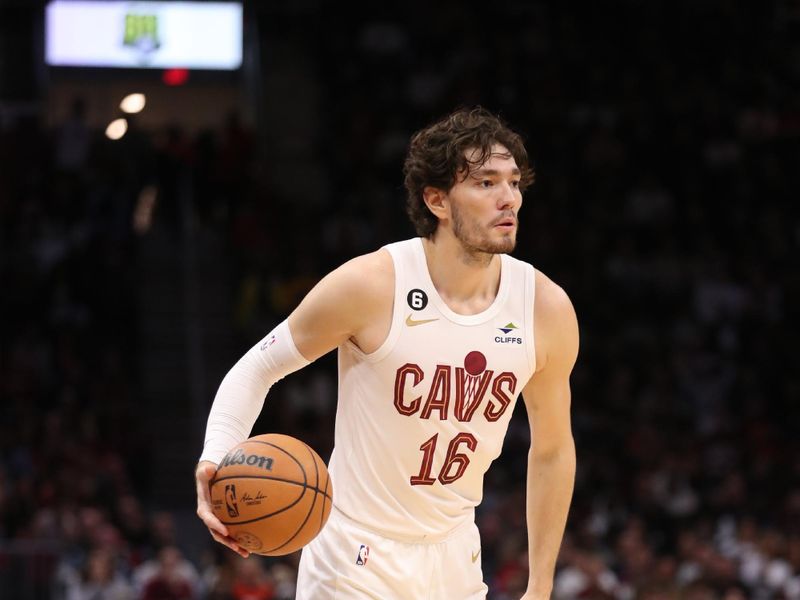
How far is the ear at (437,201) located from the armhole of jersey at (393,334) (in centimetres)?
24

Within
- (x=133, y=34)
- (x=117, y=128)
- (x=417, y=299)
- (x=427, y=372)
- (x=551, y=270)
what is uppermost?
(x=133, y=34)

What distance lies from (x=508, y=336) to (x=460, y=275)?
295 mm

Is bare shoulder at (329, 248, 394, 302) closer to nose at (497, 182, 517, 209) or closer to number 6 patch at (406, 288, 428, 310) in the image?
number 6 patch at (406, 288, 428, 310)

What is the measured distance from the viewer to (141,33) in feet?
56.3

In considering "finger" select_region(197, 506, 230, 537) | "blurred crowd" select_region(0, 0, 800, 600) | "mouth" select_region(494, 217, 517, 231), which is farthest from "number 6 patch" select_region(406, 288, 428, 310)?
"blurred crowd" select_region(0, 0, 800, 600)

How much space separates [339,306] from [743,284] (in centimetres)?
1285

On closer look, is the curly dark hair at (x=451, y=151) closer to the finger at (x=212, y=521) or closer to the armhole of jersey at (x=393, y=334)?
the armhole of jersey at (x=393, y=334)

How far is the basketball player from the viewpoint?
16.2 feet

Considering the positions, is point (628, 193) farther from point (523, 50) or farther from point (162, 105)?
point (162, 105)

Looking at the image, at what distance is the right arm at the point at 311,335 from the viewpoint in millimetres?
4902

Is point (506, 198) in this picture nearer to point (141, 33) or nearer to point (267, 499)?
point (267, 499)

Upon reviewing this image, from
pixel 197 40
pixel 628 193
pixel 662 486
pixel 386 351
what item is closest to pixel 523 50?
pixel 628 193

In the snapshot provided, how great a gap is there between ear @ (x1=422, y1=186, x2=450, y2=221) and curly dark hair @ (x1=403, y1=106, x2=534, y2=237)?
21 millimetres

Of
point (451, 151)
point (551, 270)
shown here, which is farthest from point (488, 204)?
point (551, 270)
